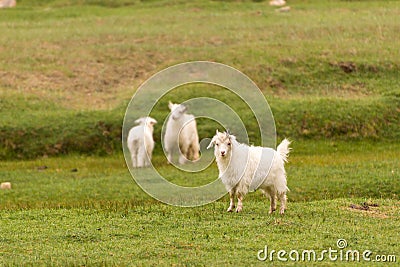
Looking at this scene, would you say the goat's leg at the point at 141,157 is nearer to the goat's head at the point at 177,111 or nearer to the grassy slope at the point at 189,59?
the goat's head at the point at 177,111

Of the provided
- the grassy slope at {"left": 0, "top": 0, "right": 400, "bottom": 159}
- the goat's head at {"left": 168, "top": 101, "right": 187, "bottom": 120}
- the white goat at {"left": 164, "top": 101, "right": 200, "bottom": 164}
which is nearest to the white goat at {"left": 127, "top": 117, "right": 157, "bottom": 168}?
the white goat at {"left": 164, "top": 101, "right": 200, "bottom": 164}

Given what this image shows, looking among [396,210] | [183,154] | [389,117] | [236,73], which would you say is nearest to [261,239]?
[396,210]

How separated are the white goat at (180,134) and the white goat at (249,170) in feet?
38.6

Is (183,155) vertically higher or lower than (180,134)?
lower

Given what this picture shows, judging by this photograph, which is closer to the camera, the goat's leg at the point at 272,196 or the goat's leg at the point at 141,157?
the goat's leg at the point at 272,196

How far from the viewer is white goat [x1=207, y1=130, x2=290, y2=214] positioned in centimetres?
1619

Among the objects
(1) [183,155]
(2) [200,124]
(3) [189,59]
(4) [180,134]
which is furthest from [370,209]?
(3) [189,59]

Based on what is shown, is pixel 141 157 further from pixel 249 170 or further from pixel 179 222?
pixel 179 222

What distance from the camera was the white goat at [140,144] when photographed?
90.0ft

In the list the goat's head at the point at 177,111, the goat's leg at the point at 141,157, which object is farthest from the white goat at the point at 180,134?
the goat's leg at the point at 141,157

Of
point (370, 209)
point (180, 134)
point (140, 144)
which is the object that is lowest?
point (140, 144)

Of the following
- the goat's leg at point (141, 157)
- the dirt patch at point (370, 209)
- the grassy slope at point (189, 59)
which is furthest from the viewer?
the grassy slope at point (189, 59)

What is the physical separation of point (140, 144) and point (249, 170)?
38.1 feet

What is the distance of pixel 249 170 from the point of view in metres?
16.3
